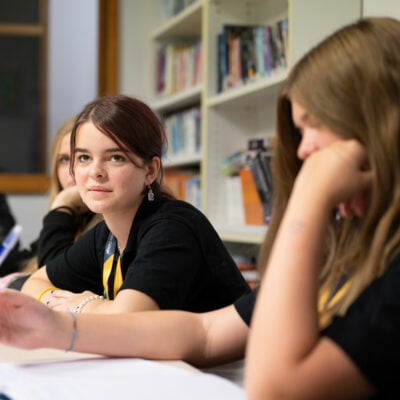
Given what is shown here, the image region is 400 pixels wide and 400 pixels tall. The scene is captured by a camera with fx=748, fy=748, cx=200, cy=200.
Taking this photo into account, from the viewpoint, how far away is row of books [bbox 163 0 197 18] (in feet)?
13.2

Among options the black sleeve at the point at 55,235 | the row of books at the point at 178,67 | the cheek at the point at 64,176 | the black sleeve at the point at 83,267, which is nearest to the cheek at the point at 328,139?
the black sleeve at the point at 83,267

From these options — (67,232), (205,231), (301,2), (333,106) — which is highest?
(301,2)

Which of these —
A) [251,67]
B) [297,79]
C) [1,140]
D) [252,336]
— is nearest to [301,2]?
[251,67]

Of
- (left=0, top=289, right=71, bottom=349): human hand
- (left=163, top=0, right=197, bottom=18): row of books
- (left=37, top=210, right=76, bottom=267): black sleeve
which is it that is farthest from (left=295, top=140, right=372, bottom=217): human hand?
(left=163, top=0, right=197, bottom=18): row of books

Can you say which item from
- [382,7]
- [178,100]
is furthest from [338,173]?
[178,100]

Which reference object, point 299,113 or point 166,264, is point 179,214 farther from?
point 299,113

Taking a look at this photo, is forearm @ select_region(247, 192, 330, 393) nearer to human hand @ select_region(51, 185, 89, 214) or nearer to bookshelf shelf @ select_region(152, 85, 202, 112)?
human hand @ select_region(51, 185, 89, 214)

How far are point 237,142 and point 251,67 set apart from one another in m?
0.42

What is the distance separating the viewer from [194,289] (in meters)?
1.41

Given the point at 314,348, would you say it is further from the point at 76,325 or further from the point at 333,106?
the point at 76,325

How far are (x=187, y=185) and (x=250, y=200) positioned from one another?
0.81m

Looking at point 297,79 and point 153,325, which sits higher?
point 297,79

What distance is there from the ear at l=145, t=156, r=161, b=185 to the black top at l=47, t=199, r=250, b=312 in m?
0.05

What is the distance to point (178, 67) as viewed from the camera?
4.21 m
